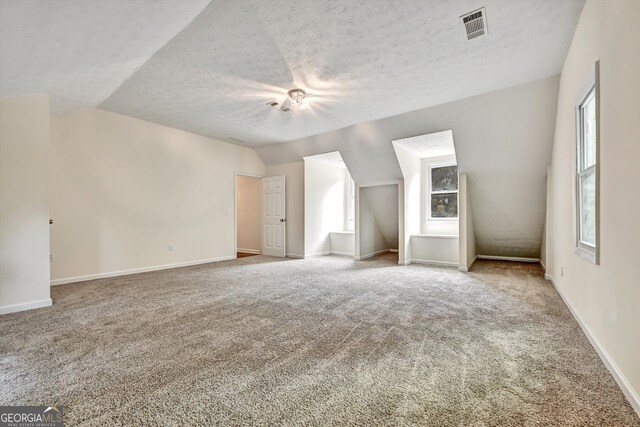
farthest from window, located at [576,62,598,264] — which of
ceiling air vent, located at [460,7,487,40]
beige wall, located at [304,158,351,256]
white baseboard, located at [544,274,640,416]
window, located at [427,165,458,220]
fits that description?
beige wall, located at [304,158,351,256]

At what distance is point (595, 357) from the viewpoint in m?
1.95

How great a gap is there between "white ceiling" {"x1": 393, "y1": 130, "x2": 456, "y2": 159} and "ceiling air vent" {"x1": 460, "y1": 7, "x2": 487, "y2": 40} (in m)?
2.14

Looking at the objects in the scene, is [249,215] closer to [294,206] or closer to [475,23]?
[294,206]

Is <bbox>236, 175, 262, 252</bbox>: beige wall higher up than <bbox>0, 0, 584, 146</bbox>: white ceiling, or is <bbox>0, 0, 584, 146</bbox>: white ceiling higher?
<bbox>0, 0, 584, 146</bbox>: white ceiling

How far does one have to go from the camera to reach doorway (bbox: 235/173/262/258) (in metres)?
7.59

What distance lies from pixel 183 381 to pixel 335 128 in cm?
455

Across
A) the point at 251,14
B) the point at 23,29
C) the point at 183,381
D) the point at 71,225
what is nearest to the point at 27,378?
the point at 183,381

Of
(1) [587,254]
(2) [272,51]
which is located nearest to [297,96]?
(2) [272,51]

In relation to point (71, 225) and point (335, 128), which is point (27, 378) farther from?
point (335, 128)

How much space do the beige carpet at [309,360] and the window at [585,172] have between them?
787mm

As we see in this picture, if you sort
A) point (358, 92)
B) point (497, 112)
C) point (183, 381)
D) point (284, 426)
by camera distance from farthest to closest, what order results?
point (497, 112)
point (358, 92)
point (183, 381)
point (284, 426)

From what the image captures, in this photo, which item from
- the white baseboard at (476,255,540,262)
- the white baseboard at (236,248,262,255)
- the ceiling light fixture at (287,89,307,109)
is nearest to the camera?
the ceiling light fixture at (287,89,307,109)

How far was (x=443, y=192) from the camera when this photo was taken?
20.7ft

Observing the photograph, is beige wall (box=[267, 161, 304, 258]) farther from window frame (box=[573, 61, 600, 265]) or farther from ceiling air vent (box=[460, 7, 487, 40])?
window frame (box=[573, 61, 600, 265])
